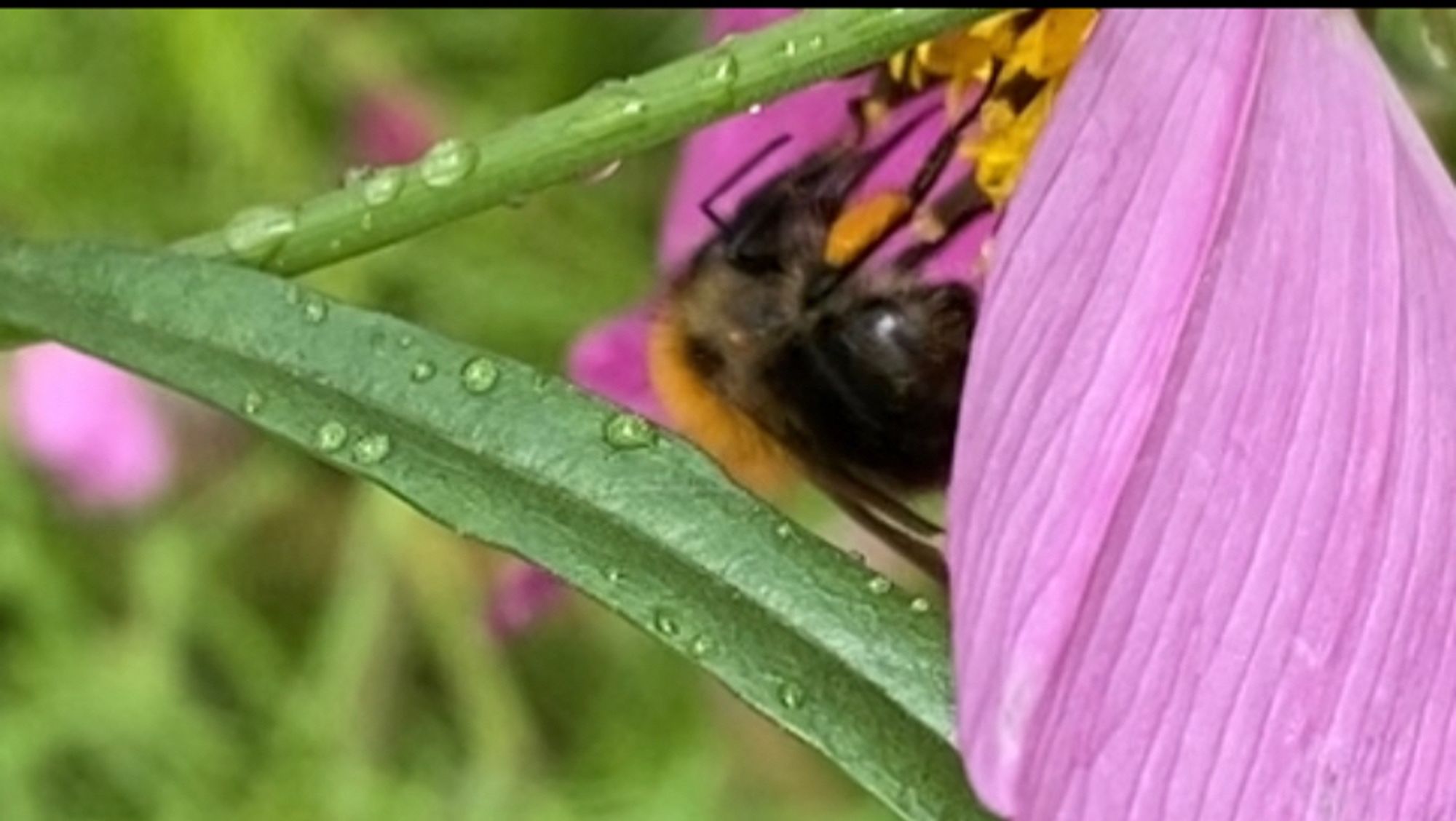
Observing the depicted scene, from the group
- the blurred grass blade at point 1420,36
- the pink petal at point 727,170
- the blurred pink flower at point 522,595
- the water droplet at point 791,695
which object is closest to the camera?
the water droplet at point 791,695

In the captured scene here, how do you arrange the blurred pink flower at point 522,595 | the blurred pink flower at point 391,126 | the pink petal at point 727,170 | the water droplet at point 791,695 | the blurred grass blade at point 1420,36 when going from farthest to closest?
1. the blurred pink flower at point 391,126
2. the blurred pink flower at point 522,595
3. the pink petal at point 727,170
4. the blurred grass blade at point 1420,36
5. the water droplet at point 791,695

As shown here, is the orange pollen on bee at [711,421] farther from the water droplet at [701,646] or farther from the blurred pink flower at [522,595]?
the water droplet at [701,646]

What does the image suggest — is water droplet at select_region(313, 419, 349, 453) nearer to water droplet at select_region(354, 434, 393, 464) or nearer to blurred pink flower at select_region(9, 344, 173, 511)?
water droplet at select_region(354, 434, 393, 464)

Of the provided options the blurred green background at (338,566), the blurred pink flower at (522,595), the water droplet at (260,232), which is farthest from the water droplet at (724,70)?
the blurred green background at (338,566)

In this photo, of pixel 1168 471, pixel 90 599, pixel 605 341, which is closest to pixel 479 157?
pixel 1168 471

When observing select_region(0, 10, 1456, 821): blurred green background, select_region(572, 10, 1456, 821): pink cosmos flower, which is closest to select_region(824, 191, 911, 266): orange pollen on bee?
select_region(572, 10, 1456, 821): pink cosmos flower

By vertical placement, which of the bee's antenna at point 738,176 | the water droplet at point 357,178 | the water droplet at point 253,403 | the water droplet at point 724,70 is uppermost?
the water droplet at point 724,70

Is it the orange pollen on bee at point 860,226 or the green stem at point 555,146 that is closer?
the green stem at point 555,146

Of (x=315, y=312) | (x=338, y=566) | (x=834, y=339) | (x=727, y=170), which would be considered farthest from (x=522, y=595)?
(x=338, y=566)
